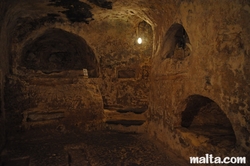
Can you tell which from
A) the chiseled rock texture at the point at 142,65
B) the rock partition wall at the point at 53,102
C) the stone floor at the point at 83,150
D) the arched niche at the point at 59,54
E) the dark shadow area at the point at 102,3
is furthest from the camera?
the arched niche at the point at 59,54

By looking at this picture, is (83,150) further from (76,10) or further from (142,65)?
(76,10)

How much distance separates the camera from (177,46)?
168 inches

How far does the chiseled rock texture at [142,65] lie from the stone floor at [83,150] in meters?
0.29

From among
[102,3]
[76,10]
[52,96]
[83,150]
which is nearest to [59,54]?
[52,96]

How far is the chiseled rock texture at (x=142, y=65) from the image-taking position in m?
2.31

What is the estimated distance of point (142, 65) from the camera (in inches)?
221

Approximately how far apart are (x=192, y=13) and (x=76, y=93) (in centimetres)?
322

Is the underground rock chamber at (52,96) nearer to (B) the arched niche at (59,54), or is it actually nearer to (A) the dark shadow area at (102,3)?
(B) the arched niche at (59,54)

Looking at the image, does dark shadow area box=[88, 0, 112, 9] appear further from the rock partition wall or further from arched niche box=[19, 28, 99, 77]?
the rock partition wall

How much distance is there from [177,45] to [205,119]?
1.64 meters

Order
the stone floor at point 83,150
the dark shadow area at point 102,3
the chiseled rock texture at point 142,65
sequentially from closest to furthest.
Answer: the chiseled rock texture at point 142,65, the stone floor at point 83,150, the dark shadow area at point 102,3

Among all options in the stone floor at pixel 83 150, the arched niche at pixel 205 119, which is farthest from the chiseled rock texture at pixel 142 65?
the stone floor at pixel 83 150

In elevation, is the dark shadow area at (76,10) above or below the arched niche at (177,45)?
above

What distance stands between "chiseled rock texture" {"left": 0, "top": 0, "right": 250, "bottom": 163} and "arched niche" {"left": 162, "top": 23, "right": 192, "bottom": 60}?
2cm
